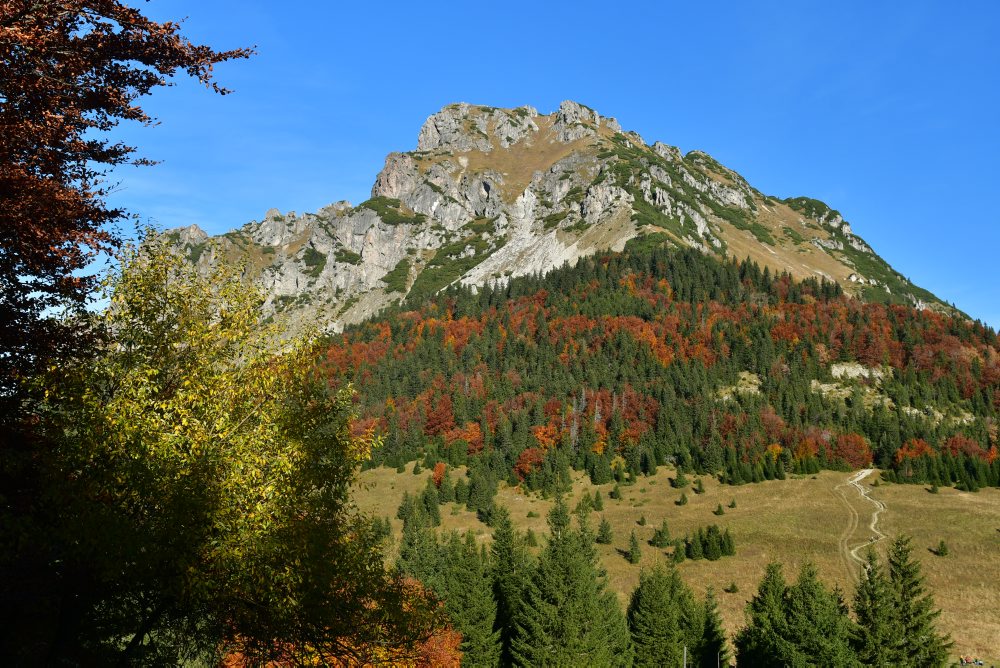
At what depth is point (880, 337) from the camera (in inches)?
7047

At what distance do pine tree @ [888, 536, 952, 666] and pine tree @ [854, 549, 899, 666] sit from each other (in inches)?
17.9

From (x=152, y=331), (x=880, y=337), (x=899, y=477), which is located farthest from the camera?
(x=880, y=337)

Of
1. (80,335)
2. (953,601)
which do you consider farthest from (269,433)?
(953,601)

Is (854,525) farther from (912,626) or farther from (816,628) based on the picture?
(816,628)

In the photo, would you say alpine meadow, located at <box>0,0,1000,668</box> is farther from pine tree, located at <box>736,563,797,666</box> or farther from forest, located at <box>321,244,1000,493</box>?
forest, located at <box>321,244,1000,493</box>

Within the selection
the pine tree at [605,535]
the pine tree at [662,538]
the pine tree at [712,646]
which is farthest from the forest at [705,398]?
the pine tree at [712,646]

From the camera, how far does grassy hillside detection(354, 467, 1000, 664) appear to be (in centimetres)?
6431

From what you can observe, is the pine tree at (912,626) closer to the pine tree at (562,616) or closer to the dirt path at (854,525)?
the pine tree at (562,616)

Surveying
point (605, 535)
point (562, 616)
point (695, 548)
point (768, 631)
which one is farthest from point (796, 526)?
point (562, 616)

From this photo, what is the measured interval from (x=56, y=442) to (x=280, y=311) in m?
4.59

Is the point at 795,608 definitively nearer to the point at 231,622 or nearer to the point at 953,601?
Answer: the point at 953,601

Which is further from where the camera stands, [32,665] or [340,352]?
[340,352]

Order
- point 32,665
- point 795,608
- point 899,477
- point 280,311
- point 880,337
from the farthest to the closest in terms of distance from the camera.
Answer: point 880,337 → point 899,477 → point 795,608 → point 280,311 → point 32,665

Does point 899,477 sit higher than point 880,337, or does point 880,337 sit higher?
point 880,337
